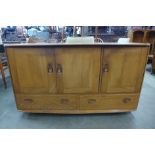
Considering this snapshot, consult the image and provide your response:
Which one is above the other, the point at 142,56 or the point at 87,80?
the point at 142,56

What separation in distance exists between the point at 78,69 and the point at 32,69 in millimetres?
457

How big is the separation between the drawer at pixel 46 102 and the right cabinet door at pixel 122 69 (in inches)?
14.7

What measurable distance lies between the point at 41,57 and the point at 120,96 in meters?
0.94

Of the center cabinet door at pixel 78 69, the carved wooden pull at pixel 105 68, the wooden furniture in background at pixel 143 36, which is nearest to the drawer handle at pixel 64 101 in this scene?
the center cabinet door at pixel 78 69

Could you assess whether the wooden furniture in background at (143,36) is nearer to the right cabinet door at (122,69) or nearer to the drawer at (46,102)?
the right cabinet door at (122,69)

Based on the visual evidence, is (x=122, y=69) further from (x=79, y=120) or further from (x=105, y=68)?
(x=79, y=120)

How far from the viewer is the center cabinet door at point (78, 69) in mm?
1437

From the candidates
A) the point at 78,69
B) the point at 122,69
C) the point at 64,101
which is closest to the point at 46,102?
the point at 64,101

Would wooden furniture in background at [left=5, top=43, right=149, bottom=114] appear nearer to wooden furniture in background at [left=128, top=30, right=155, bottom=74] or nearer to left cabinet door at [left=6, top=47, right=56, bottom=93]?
left cabinet door at [left=6, top=47, right=56, bottom=93]
